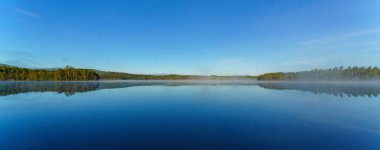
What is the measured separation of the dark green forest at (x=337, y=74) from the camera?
89125 millimetres

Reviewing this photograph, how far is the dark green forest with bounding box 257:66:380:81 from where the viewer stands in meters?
89.1

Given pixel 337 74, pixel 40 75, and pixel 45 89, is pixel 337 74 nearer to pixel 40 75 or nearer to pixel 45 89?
pixel 45 89

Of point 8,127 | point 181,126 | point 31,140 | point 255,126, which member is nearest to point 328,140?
point 255,126

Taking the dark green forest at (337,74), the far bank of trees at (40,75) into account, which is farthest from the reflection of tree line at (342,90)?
the far bank of trees at (40,75)

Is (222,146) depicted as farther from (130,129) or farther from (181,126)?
(130,129)

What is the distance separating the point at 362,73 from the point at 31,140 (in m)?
118

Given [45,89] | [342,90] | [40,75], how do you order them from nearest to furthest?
[45,89]
[342,90]
[40,75]

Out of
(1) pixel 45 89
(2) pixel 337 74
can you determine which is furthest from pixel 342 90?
(2) pixel 337 74

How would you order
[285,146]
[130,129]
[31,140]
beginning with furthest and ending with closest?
[130,129], [31,140], [285,146]

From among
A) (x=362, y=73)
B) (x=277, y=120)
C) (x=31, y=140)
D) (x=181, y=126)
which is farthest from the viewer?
(x=362, y=73)

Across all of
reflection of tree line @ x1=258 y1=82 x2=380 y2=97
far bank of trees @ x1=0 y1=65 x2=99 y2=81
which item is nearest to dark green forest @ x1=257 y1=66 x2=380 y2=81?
reflection of tree line @ x1=258 y1=82 x2=380 y2=97

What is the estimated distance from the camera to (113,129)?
9.01 metres

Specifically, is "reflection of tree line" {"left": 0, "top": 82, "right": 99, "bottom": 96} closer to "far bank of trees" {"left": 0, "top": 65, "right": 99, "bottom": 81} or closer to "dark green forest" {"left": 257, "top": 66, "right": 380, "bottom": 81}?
"far bank of trees" {"left": 0, "top": 65, "right": 99, "bottom": 81}

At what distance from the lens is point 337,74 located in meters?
95.5
